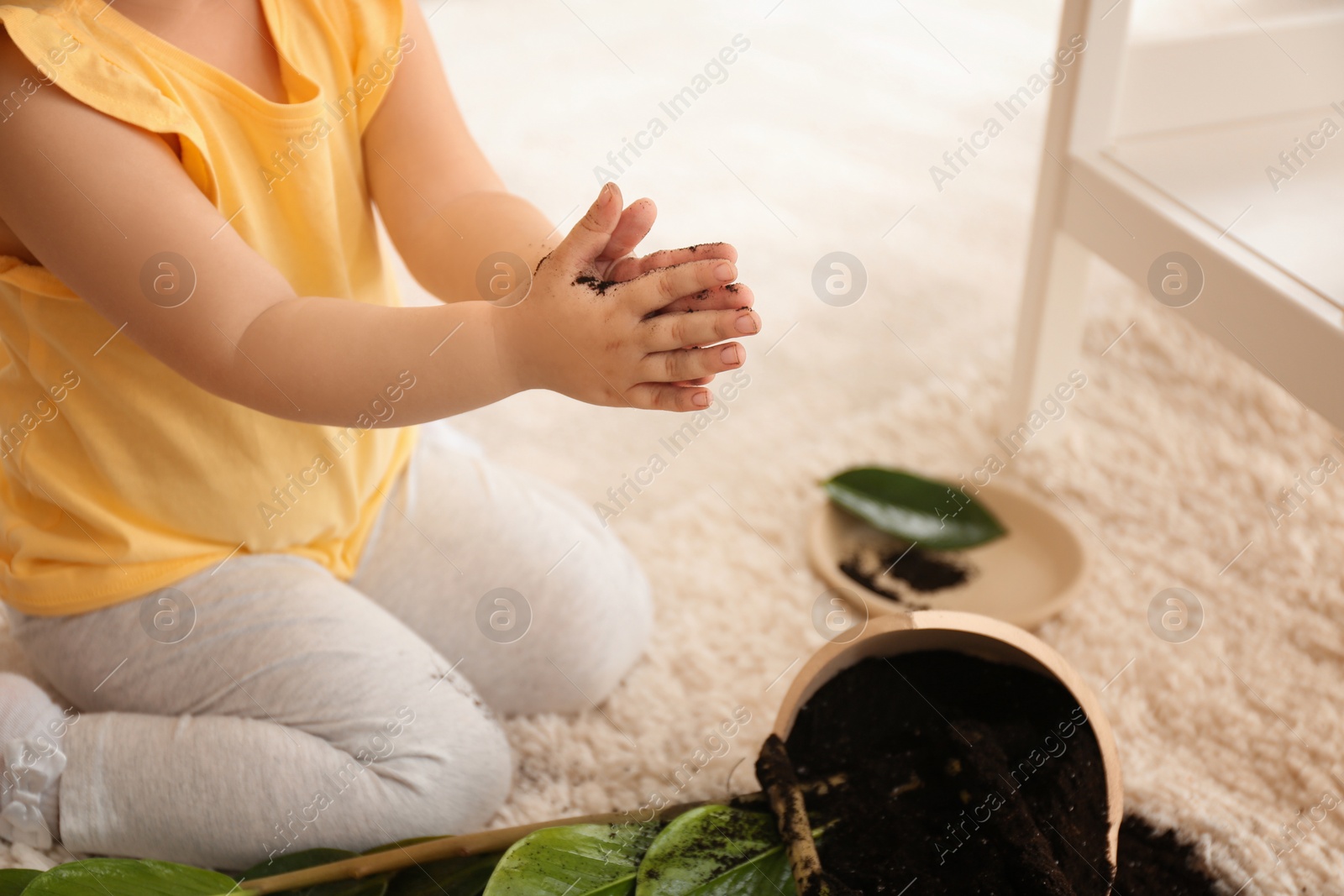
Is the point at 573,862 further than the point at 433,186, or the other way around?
the point at 433,186

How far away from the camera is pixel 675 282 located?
1.48ft

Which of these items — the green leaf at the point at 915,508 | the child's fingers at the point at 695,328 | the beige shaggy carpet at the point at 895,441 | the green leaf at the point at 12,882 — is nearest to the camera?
the child's fingers at the point at 695,328

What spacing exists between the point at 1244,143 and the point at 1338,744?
0.45 meters

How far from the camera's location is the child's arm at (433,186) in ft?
2.05

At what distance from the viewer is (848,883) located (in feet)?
1.72

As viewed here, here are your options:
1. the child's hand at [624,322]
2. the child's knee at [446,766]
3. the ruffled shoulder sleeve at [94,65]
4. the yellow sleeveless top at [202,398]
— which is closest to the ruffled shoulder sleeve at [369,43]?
the yellow sleeveless top at [202,398]

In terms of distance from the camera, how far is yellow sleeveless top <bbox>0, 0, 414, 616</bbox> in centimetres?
59

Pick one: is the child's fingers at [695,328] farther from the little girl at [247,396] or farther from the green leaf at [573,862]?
the green leaf at [573,862]

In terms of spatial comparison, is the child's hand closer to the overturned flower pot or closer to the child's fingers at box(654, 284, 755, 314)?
the child's fingers at box(654, 284, 755, 314)

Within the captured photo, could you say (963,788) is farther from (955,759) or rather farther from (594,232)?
(594,232)

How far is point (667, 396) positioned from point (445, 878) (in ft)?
0.98

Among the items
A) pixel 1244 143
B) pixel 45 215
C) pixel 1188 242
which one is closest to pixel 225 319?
pixel 45 215

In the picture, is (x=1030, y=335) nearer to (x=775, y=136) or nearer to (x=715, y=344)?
(x=715, y=344)

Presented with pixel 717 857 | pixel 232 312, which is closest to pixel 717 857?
pixel 717 857
